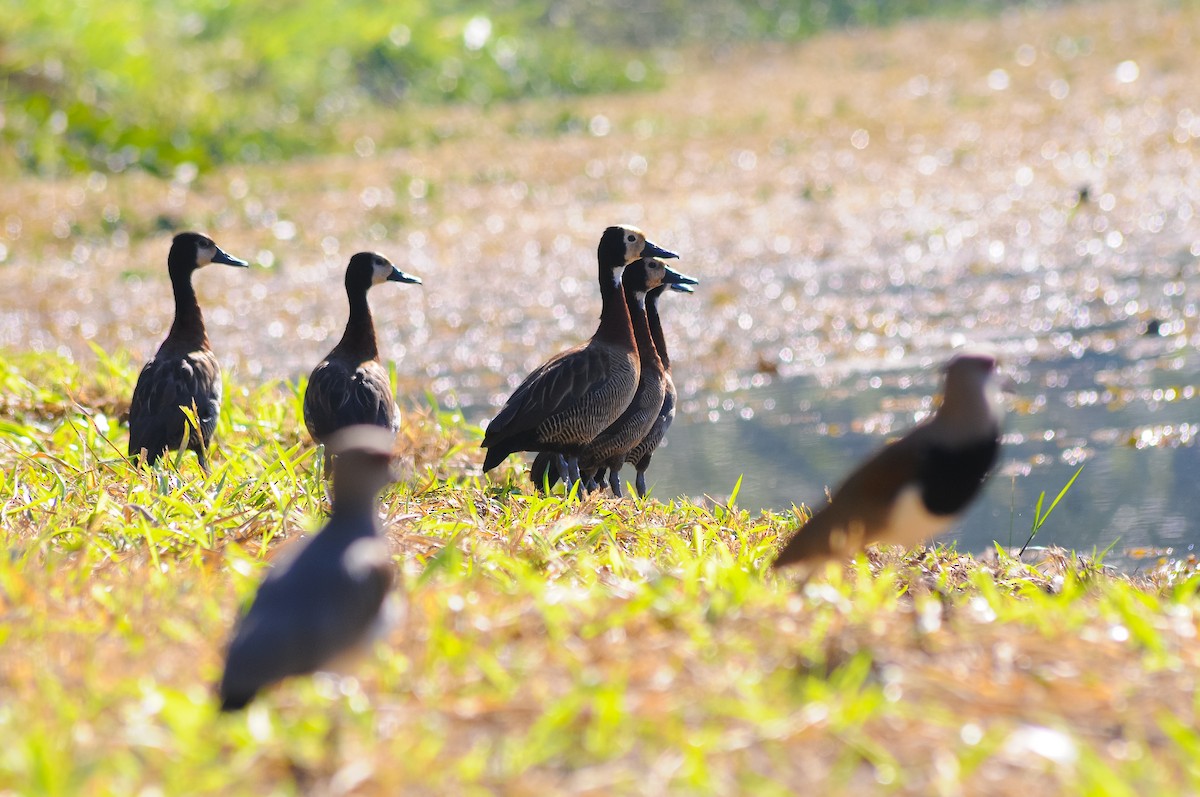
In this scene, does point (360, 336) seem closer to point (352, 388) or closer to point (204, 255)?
point (352, 388)

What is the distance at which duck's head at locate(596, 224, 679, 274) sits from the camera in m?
7.46

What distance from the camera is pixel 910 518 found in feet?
14.8

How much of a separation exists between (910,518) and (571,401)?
238cm

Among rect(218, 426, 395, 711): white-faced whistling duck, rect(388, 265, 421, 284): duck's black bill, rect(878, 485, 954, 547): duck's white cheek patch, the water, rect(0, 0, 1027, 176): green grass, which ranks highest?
rect(0, 0, 1027, 176): green grass

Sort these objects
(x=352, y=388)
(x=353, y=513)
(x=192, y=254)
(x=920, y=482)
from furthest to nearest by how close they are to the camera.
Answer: (x=192, y=254)
(x=352, y=388)
(x=920, y=482)
(x=353, y=513)

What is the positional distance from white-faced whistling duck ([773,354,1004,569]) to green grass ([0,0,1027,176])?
13.4 m

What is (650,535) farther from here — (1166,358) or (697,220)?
(697,220)

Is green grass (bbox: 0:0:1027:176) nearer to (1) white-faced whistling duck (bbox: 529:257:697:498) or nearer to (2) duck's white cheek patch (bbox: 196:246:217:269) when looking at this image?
(2) duck's white cheek patch (bbox: 196:246:217:269)

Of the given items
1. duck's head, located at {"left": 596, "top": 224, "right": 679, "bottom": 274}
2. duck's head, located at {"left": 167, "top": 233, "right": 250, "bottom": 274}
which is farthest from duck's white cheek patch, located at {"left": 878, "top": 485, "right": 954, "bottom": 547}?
duck's head, located at {"left": 167, "top": 233, "right": 250, "bottom": 274}

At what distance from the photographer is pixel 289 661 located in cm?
339

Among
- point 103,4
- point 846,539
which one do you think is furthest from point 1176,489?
point 103,4

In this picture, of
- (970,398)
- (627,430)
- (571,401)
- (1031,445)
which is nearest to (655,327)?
(627,430)

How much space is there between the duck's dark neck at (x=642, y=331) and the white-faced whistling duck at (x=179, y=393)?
1957 mm

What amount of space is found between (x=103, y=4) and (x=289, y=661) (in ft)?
62.9
